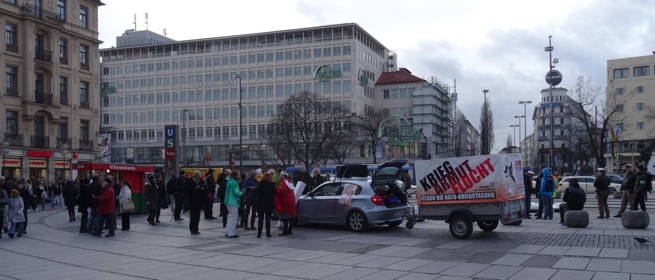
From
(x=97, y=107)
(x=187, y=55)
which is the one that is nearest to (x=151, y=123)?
(x=187, y=55)

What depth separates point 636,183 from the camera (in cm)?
1745

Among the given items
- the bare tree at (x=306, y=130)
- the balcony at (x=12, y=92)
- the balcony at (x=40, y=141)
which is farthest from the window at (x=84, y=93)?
the bare tree at (x=306, y=130)

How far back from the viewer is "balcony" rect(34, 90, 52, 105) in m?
45.8

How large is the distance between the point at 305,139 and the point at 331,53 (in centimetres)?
2768

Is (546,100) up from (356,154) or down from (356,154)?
up

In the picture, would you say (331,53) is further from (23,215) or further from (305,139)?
(23,215)

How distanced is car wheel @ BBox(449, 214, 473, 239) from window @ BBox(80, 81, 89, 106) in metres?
44.2

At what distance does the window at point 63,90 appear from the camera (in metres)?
48.3

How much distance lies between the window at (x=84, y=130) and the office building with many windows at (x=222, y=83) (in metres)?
36.9

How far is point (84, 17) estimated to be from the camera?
50.8 m

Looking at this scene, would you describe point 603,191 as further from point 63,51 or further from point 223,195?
point 63,51

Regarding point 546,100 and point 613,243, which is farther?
point 546,100

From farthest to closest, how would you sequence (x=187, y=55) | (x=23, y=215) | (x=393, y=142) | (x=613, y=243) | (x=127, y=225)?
1. (x=187, y=55)
2. (x=393, y=142)
3. (x=127, y=225)
4. (x=23, y=215)
5. (x=613, y=243)

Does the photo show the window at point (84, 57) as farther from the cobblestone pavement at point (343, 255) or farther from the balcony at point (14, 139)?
the cobblestone pavement at point (343, 255)
